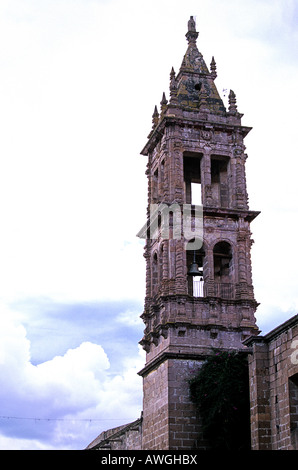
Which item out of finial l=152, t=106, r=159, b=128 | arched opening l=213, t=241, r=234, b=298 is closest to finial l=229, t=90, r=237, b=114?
finial l=152, t=106, r=159, b=128

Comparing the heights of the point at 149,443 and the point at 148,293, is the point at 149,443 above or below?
below

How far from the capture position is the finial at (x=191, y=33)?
114ft

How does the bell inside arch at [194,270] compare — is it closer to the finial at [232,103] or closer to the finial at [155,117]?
the finial at [155,117]

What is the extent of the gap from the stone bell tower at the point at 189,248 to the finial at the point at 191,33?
1.40 m

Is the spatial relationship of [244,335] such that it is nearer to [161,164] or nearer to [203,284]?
[203,284]

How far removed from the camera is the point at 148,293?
101ft

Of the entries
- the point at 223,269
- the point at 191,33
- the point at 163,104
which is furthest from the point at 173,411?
the point at 191,33

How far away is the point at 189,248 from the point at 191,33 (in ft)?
35.5

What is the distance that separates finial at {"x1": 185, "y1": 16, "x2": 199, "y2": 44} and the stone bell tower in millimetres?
1398

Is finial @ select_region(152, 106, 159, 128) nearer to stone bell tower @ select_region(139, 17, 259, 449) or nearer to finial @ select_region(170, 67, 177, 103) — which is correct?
stone bell tower @ select_region(139, 17, 259, 449)

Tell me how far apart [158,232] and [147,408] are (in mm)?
6855

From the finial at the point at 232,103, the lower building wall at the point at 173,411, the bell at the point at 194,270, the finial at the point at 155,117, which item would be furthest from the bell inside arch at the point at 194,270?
the finial at the point at 232,103

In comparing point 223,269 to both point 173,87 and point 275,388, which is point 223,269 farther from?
point 275,388
